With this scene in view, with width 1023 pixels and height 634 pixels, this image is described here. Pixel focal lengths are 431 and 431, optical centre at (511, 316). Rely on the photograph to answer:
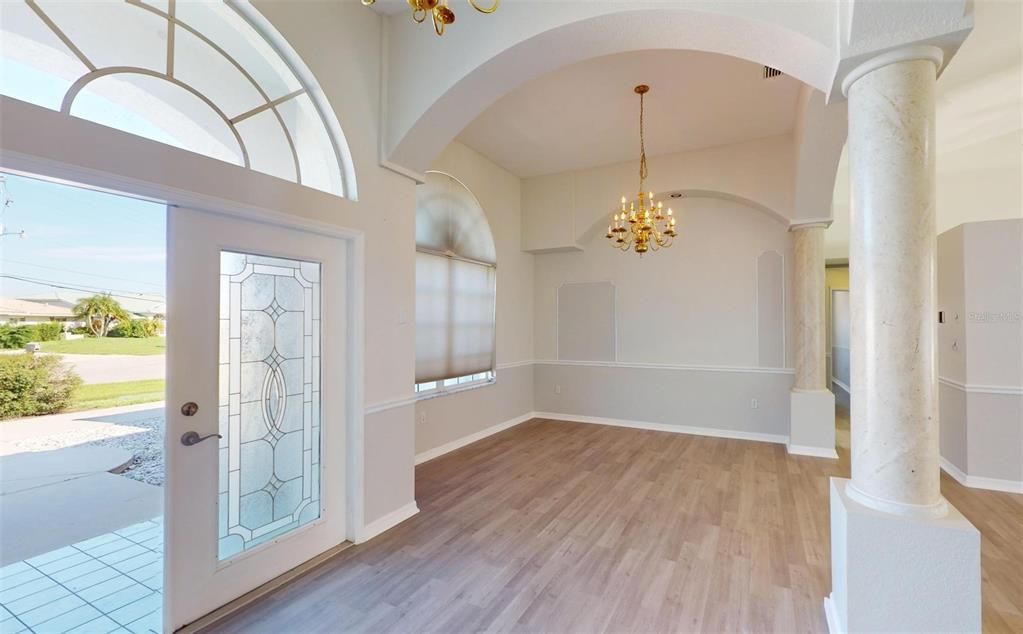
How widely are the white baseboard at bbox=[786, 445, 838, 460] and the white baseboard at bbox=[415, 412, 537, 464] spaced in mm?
3509

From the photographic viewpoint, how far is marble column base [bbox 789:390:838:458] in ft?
Result: 16.1

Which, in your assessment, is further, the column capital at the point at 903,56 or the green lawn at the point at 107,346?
the green lawn at the point at 107,346

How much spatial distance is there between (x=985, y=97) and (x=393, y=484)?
19.3ft

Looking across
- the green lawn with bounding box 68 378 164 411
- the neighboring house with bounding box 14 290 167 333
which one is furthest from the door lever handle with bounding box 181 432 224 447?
the green lawn with bounding box 68 378 164 411

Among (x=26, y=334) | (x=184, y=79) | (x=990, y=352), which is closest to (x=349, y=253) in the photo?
(x=184, y=79)

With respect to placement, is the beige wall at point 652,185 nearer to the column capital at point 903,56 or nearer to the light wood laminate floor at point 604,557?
the light wood laminate floor at point 604,557

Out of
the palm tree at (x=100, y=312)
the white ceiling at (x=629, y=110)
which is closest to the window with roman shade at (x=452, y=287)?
the white ceiling at (x=629, y=110)

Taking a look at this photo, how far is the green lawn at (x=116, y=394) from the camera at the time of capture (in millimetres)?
3689

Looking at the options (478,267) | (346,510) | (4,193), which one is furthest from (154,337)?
(478,267)

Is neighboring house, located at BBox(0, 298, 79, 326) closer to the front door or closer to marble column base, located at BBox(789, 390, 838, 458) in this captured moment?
the front door

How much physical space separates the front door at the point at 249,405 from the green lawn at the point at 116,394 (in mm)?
1808

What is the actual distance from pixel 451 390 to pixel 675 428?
3192 millimetres

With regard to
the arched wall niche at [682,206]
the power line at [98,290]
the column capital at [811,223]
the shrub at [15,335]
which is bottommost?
the shrub at [15,335]

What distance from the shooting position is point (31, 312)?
2283 millimetres
